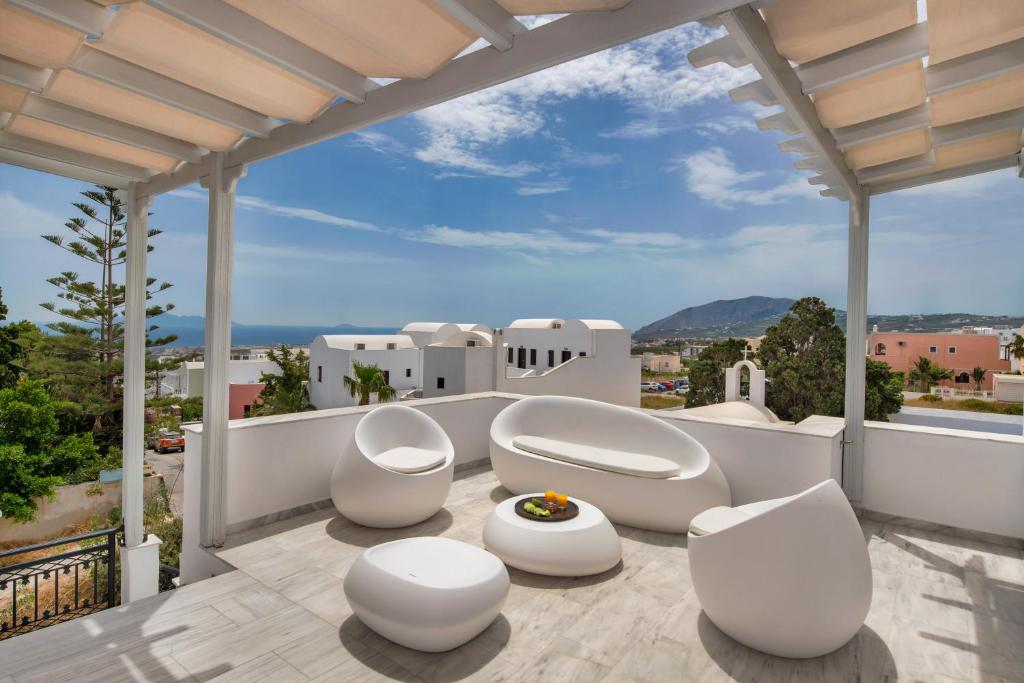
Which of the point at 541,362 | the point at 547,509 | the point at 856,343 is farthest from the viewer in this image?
the point at 541,362

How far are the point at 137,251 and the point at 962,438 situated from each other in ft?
20.0

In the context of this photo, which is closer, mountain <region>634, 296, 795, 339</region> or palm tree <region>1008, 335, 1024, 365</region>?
palm tree <region>1008, 335, 1024, 365</region>

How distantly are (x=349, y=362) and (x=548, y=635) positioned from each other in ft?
56.9

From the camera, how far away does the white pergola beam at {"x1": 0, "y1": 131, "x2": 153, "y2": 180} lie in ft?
10.9

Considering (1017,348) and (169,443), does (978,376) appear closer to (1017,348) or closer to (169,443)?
(1017,348)

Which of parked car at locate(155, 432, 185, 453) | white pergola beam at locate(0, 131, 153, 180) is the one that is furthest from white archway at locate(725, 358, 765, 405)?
parked car at locate(155, 432, 185, 453)

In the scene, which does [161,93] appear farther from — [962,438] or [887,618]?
[962,438]

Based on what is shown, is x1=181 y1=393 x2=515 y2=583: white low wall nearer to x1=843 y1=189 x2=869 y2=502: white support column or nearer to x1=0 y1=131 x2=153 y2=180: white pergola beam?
Result: x1=0 y1=131 x2=153 y2=180: white pergola beam

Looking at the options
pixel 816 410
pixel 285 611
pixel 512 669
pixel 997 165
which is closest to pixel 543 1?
pixel 512 669

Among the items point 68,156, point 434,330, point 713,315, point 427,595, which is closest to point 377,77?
point 427,595

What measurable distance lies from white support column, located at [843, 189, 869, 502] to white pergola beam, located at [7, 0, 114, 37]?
4481mm

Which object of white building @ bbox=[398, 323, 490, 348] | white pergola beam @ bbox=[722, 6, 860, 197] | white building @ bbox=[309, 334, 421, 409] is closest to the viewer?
white pergola beam @ bbox=[722, 6, 860, 197]

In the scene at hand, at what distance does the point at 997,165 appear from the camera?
352cm

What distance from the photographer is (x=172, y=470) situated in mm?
17656
